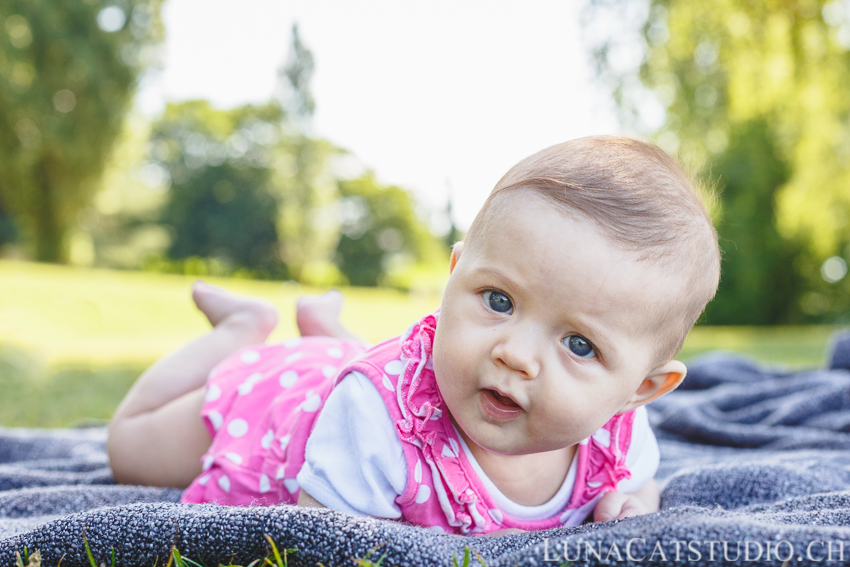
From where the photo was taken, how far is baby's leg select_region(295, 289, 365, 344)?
2.07m

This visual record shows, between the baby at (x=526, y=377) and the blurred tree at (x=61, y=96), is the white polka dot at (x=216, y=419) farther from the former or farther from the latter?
the blurred tree at (x=61, y=96)

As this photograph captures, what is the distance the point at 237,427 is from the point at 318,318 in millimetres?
580

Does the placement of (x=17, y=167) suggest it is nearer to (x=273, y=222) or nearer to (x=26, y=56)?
(x=26, y=56)

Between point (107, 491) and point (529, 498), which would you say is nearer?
point (529, 498)

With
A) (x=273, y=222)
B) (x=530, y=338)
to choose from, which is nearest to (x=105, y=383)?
(x=530, y=338)

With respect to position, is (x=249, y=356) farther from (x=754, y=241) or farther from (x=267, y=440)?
(x=754, y=241)

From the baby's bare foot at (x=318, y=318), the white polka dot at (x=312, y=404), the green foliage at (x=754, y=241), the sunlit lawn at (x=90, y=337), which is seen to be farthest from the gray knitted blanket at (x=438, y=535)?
the green foliage at (x=754, y=241)

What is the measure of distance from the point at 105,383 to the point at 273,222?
1197 inches

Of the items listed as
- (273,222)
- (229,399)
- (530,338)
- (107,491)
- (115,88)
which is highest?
(115,88)

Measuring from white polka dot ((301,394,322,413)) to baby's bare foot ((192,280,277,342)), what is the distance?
597 millimetres

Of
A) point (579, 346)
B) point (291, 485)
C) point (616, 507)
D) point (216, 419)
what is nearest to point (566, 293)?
point (579, 346)

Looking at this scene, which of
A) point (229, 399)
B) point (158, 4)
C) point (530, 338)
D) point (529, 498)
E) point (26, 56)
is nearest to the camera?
point (530, 338)

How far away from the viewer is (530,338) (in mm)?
1025

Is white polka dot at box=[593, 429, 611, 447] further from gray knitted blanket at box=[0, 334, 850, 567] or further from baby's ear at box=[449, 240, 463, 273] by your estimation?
baby's ear at box=[449, 240, 463, 273]
